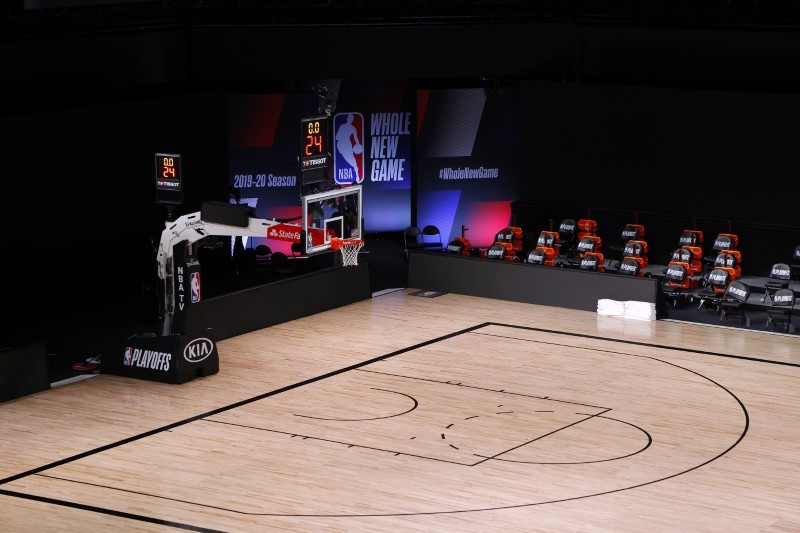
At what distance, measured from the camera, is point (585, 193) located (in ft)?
96.7

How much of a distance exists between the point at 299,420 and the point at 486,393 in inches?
111

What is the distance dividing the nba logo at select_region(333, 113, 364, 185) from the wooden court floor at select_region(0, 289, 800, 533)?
25.6 feet

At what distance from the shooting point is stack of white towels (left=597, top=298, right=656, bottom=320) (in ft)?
76.4

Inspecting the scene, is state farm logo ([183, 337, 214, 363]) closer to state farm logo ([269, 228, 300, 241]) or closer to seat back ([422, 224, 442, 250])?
state farm logo ([269, 228, 300, 241])

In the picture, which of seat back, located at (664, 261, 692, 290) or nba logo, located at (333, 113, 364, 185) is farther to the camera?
nba logo, located at (333, 113, 364, 185)

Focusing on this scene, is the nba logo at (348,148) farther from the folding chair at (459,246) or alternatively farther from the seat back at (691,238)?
the seat back at (691,238)

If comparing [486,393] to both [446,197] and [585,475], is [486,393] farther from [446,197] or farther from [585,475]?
[446,197]

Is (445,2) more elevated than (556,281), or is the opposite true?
(445,2)

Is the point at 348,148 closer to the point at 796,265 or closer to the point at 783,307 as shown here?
the point at 796,265

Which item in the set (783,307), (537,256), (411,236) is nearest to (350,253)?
(537,256)

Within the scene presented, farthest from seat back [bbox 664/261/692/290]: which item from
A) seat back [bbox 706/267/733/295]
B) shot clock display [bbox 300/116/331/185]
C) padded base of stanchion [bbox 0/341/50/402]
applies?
padded base of stanchion [bbox 0/341/50/402]

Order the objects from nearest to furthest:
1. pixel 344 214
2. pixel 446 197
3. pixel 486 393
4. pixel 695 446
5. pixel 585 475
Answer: pixel 585 475 → pixel 695 446 → pixel 486 393 → pixel 344 214 → pixel 446 197

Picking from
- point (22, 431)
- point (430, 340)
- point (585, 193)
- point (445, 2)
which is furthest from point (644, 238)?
point (22, 431)

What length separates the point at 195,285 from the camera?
19922mm
